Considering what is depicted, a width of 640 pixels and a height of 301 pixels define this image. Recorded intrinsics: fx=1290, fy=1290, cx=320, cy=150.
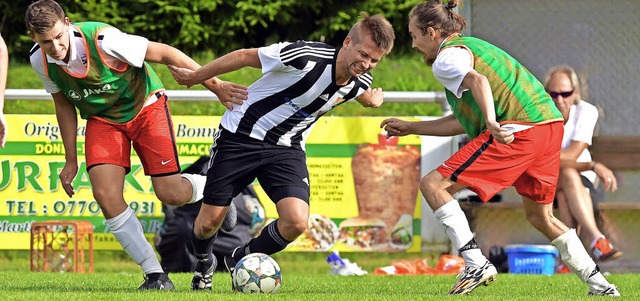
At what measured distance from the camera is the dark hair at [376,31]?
7832mm

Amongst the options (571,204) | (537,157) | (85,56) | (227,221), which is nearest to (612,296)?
(537,157)

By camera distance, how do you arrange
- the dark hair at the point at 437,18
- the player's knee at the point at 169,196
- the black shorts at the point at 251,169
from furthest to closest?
the player's knee at the point at 169,196, the black shorts at the point at 251,169, the dark hair at the point at 437,18

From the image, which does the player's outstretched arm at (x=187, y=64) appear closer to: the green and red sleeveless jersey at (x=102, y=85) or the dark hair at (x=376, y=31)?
the green and red sleeveless jersey at (x=102, y=85)

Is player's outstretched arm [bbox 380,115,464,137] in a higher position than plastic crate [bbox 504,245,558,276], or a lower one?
higher

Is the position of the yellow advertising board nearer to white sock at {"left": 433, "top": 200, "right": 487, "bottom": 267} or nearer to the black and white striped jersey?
the black and white striped jersey

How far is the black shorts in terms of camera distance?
8.22 metres

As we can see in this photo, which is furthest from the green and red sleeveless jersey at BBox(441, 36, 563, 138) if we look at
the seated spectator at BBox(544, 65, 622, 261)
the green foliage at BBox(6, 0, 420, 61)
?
the green foliage at BBox(6, 0, 420, 61)

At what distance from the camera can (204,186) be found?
8734 millimetres

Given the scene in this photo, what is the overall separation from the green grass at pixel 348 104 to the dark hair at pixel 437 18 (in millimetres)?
5168

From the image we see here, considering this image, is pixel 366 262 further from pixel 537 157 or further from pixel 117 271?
pixel 537 157

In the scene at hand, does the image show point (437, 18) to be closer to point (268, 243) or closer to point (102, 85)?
point (268, 243)

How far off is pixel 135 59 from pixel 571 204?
5.33 metres

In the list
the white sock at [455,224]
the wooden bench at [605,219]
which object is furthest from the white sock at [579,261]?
the wooden bench at [605,219]

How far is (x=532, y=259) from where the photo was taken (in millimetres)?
12086
